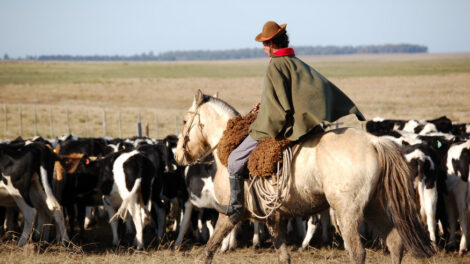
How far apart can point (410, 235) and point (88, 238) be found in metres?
7.61

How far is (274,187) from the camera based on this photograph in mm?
5957

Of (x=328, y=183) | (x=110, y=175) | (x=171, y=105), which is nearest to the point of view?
(x=328, y=183)

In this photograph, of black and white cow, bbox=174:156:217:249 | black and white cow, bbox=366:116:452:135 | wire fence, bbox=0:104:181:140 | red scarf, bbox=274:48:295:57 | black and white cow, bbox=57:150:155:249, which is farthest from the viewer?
wire fence, bbox=0:104:181:140

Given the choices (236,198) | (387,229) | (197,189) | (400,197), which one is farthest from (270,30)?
(197,189)

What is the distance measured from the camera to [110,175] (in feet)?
34.2

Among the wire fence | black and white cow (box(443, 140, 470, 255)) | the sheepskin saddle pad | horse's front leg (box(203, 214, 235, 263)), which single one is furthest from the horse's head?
the wire fence

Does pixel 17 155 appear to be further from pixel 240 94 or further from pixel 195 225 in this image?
pixel 240 94

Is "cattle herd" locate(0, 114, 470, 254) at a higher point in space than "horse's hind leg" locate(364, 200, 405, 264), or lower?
lower

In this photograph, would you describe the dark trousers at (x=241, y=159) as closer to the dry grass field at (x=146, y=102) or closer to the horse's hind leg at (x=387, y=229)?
the horse's hind leg at (x=387, y=229)

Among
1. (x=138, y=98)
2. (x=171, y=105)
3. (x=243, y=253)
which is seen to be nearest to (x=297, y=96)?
(x=243, y=253)

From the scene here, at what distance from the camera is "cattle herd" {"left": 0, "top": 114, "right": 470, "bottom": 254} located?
9500 mm

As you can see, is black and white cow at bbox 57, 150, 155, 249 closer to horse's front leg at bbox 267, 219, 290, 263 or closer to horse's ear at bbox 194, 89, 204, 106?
horse's ear at bbox 194, 89, 204, 106

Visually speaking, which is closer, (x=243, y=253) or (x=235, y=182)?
(x=235, y=182)

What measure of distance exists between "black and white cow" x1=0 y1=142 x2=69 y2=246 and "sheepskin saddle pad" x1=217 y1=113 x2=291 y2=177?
4442 mm
